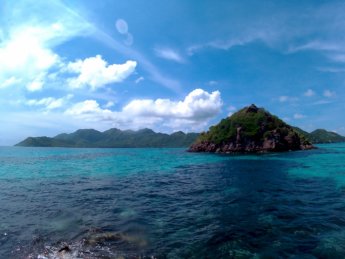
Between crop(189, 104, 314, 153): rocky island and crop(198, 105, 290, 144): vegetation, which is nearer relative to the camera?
crop(189, 104, 314, 153): rocky island

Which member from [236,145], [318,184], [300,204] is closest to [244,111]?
[236,145]

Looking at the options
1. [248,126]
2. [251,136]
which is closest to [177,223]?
[251,136]

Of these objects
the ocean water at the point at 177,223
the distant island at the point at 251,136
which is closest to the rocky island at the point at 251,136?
the distant island at the point at 251,136

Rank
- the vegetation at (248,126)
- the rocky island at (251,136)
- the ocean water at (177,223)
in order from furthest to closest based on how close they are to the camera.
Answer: the vegetation at (248,126) → the rocky island at (251,136) → the ocean water at (177,223)

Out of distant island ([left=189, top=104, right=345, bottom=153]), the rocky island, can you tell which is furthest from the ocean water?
distant island ([left=189, top=104, right=345, bottom=153])

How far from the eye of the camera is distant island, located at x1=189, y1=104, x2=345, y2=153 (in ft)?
408

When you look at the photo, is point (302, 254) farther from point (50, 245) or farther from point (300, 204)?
point (50, 245)

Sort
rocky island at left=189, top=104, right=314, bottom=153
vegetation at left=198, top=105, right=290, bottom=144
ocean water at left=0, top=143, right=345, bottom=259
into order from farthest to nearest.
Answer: vegetation at left=198, top=105, right=290, bottom=144
rocky island at left=189, top=104, right=314, bottom=153
ocean water at left=0, top=143, right=345, bottom=259

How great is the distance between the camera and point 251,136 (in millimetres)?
127750

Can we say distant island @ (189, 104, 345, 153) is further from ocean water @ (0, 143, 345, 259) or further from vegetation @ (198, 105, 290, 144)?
ocean water @ (0, 143, 345, 259)

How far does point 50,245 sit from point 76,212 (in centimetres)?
704

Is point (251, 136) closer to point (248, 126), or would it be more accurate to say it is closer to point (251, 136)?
point (251, 136)

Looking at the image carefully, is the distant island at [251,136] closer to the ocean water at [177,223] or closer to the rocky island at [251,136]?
the rocky island at [251,136]

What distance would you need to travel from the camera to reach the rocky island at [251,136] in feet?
408
